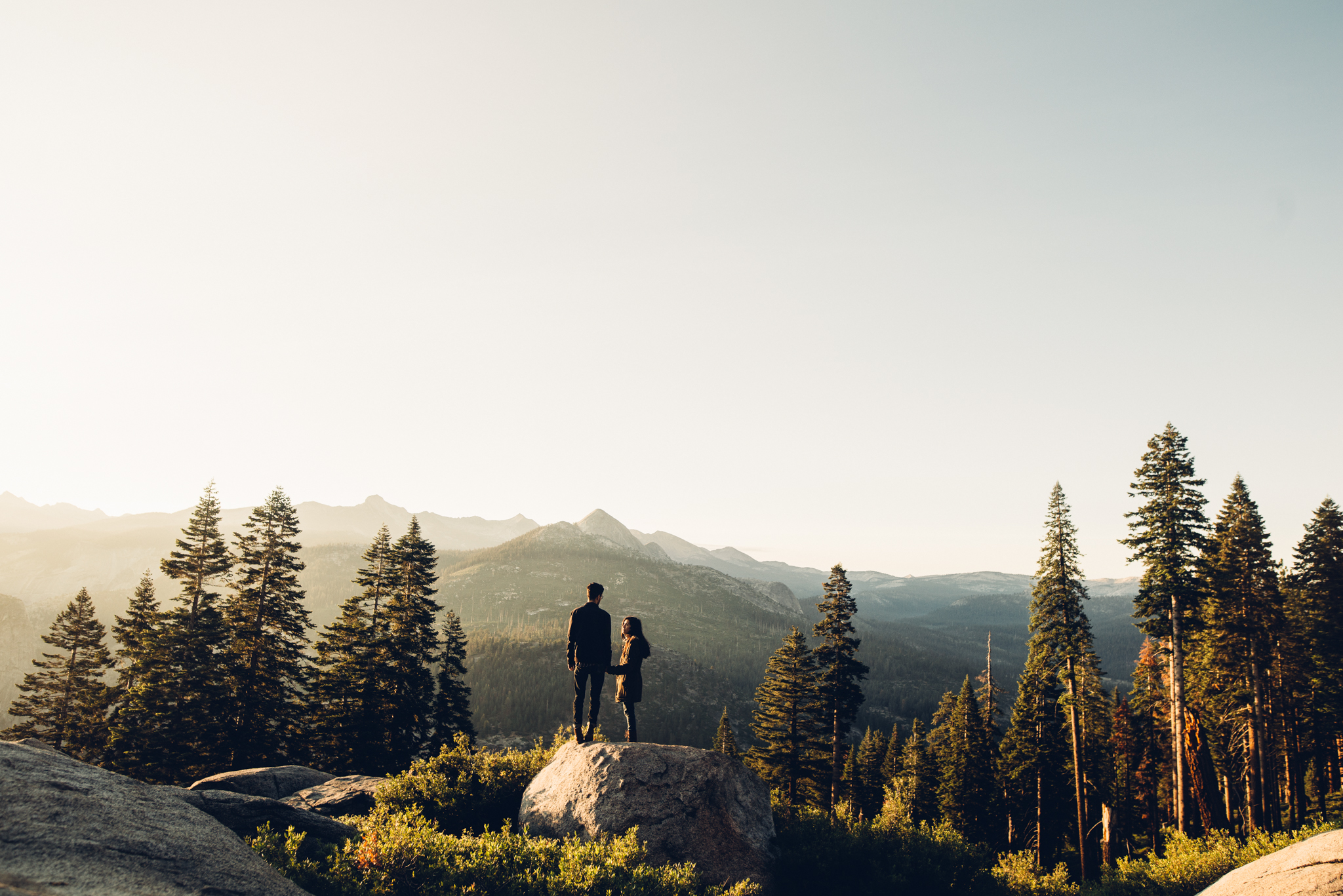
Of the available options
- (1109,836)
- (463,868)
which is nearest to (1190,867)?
(1109,836)

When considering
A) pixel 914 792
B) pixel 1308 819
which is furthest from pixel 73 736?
pixel 1308 819

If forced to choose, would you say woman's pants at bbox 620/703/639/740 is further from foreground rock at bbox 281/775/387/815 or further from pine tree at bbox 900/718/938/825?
pine tree at bbox 900/718/938/825

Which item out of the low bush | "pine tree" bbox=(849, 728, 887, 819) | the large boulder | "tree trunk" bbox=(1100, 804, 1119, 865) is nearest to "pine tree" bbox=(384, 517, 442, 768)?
the large boulder

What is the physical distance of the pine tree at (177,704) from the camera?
29.0 metres

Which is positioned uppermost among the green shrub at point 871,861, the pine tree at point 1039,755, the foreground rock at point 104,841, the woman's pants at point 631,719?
the foreground rock at point 104,841

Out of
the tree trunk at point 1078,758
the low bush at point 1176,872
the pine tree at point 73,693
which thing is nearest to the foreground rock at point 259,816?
the low bush at point 1176,872

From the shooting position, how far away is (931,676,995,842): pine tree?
46.4 meters

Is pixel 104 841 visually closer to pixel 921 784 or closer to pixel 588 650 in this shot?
pixel 588 650

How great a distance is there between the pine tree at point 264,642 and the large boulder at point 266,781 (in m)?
15.4

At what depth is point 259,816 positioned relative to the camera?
1043cm

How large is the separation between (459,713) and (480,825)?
95.1ft

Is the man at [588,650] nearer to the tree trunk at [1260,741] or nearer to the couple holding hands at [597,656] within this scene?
the couple holding hands at [597,656]

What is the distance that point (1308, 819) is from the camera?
3067cm

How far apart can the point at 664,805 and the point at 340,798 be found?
8.33 meters
